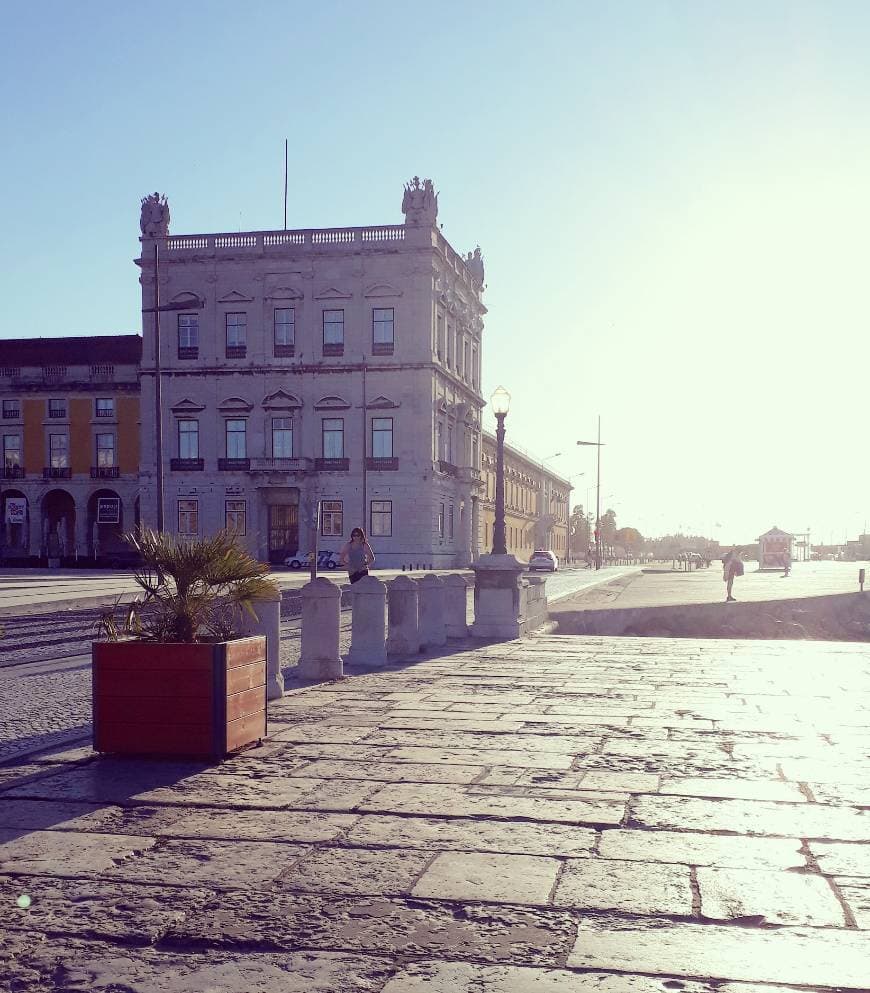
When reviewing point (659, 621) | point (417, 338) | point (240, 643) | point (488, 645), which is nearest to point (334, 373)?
point (417, 338)

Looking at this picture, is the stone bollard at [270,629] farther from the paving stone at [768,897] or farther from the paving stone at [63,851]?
the paving stone at [768,897]

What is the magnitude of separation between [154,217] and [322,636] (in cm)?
4789

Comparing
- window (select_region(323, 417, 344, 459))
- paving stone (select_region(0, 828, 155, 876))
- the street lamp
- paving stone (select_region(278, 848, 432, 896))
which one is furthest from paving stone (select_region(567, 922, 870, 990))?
window (select_region(323, 417, 344, 459))

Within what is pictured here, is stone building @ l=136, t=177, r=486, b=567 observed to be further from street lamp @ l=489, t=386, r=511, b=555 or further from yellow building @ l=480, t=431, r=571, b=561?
street lamp @ l=489, t=386, r=511, b=555

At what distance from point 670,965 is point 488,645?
10.9 metres

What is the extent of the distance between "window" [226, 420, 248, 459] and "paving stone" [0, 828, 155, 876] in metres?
49.1

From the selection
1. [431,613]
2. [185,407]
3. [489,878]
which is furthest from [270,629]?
[185,407]

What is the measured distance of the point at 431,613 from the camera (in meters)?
13.5

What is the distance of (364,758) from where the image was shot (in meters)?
6.25

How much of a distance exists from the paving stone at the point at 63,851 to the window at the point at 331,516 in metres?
47.2

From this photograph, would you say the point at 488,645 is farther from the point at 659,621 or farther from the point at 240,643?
the point at 659,621

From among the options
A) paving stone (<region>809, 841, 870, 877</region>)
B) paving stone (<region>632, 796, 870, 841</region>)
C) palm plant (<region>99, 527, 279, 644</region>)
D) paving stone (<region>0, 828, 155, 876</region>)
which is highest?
palm plant (<region>99, 527, 279, 644</region>)

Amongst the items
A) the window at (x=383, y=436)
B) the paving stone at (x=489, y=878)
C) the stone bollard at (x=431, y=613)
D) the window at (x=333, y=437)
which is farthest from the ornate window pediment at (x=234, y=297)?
the paving stone at (x=489, y=878)

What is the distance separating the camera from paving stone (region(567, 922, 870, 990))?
317 centimetres
